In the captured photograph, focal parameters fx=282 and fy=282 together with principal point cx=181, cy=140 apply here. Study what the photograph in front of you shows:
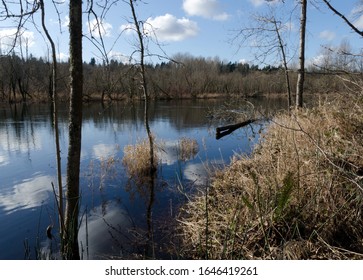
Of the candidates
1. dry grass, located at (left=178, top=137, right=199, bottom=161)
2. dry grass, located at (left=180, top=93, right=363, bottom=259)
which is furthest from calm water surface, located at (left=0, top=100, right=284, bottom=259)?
dry grass, located at (left=180, top=93, right=363, bottom=259)

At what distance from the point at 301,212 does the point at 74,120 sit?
337 cm

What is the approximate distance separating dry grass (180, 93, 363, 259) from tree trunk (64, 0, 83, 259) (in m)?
1.79

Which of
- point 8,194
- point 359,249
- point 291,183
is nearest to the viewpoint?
point 359,249

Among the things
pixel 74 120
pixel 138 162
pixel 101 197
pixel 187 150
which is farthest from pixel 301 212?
pixel 187 150

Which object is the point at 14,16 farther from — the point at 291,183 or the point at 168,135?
the point at 168,135

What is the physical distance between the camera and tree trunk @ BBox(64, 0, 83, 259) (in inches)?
138

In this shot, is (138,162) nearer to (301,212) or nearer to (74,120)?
(74,120)

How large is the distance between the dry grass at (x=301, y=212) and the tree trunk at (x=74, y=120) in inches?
70.4

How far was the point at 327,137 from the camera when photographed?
5270 millimetres

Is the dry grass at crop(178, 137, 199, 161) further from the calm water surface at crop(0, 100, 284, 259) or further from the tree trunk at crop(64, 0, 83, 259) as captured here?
the tree trunk at crop(64, 0, 83, 259)

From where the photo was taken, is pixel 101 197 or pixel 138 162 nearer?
pixel 101 197

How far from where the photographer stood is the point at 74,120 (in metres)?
3.65

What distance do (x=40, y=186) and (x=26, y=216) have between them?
6.54 ft
